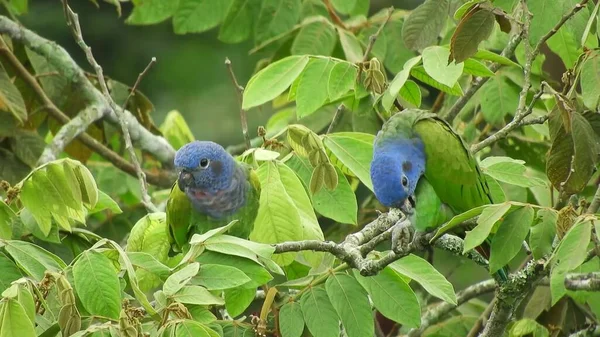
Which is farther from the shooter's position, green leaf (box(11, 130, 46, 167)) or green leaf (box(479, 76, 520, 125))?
green leaf (box(11, 130, 46, 167))

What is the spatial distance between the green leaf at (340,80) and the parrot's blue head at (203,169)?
0.57 metres

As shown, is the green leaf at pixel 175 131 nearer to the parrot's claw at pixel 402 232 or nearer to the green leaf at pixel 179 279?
the parrot's claw at pixel 402 232

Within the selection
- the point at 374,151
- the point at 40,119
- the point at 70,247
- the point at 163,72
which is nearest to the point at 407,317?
the point at 374,151

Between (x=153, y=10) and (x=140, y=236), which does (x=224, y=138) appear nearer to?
(x=153, y=10)

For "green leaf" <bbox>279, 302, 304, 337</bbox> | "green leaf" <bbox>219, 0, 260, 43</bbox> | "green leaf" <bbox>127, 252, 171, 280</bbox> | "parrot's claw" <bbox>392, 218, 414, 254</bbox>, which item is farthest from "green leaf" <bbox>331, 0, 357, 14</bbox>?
"green leaf" <bbox>127, 252, 171, 280</bbox>

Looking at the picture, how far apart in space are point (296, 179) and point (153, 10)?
165 centimetres

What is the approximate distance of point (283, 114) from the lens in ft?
15.2

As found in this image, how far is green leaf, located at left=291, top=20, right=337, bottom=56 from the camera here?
13.6ft

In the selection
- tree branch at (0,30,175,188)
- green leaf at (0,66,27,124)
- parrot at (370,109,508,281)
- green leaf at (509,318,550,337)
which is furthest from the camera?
tree branch at (0,30,175,188)

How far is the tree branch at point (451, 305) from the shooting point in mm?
3592

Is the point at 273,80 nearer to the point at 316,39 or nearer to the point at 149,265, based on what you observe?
the point at 149,265

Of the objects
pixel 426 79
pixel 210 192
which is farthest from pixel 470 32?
pixel 210 192

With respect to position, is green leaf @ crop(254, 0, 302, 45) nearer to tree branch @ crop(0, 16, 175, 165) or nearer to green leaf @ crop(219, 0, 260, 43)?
green leaf @ crop(219, 0, 260, 43)

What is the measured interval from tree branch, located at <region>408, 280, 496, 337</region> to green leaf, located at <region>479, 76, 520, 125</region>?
2.28ft
